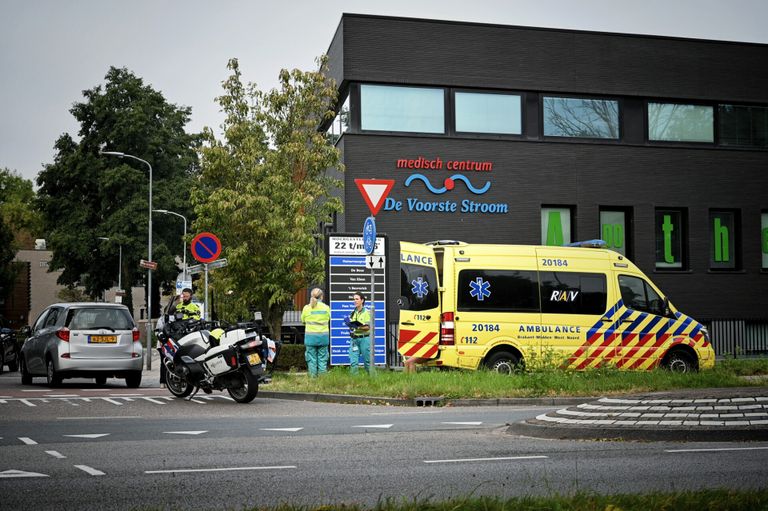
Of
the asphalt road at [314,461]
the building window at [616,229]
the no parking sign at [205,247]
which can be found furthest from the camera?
the building window at [616,229]

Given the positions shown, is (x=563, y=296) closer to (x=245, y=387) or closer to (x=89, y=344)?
(x=245, y=387)

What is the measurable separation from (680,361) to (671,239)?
1254 centimetres

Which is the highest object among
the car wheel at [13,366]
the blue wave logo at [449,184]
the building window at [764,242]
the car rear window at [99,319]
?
the blue wave logo at [449,184]

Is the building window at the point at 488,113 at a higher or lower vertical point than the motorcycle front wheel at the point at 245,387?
higher

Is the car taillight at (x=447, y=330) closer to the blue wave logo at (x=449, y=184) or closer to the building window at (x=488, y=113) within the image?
the blue wave logo at (x=449, y=184)

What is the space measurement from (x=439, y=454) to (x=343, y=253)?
13312 mm

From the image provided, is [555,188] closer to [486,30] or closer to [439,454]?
[486,30]

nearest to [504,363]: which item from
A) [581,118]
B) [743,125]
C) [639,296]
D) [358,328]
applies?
[358,328]

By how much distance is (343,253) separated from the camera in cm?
2230

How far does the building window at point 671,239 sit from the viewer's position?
3195 cm

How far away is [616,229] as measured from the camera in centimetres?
A: 3166

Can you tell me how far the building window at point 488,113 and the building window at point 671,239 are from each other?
595 centimetres

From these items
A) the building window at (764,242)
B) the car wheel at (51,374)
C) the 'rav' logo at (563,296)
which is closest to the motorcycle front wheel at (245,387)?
the car wheel at (51,374)

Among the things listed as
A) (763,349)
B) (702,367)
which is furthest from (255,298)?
(763,349)
